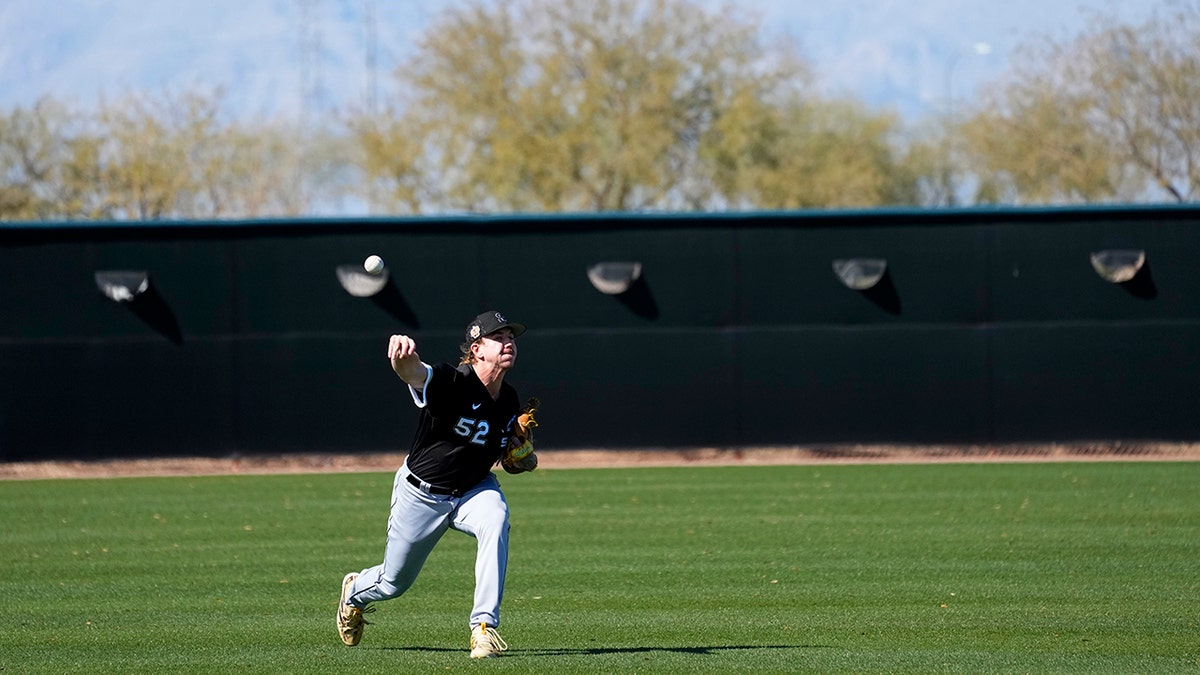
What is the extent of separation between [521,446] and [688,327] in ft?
40.7

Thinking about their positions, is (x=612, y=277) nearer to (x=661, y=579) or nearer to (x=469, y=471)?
(x=661, y=579)

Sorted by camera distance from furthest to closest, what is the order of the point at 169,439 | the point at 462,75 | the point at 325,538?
the point at 462,75, the point at 169,439, the point at 325,538

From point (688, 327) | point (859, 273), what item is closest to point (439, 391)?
point (688, 327)

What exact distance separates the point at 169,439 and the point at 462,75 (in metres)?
29.3

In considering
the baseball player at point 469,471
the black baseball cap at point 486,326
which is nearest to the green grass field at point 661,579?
the baseball player at point 469,471

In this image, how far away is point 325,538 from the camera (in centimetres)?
1271

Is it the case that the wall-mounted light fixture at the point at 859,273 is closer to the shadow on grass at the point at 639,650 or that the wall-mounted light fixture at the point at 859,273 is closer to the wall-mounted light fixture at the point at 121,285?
the wall-mounted light fixture at the point at 121,285

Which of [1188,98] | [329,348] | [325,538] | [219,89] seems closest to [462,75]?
[219,89]

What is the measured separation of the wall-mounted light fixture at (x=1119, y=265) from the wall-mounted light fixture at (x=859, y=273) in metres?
2.92

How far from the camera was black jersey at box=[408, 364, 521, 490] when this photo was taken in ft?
24.5

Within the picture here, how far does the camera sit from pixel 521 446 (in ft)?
25.7

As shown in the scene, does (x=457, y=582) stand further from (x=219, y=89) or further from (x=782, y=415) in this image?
(x=219, y=89)

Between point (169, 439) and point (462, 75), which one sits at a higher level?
point (462, 75)

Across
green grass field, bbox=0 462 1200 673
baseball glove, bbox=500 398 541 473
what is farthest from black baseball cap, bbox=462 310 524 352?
green grass field, bbox=0 462 1200 673
